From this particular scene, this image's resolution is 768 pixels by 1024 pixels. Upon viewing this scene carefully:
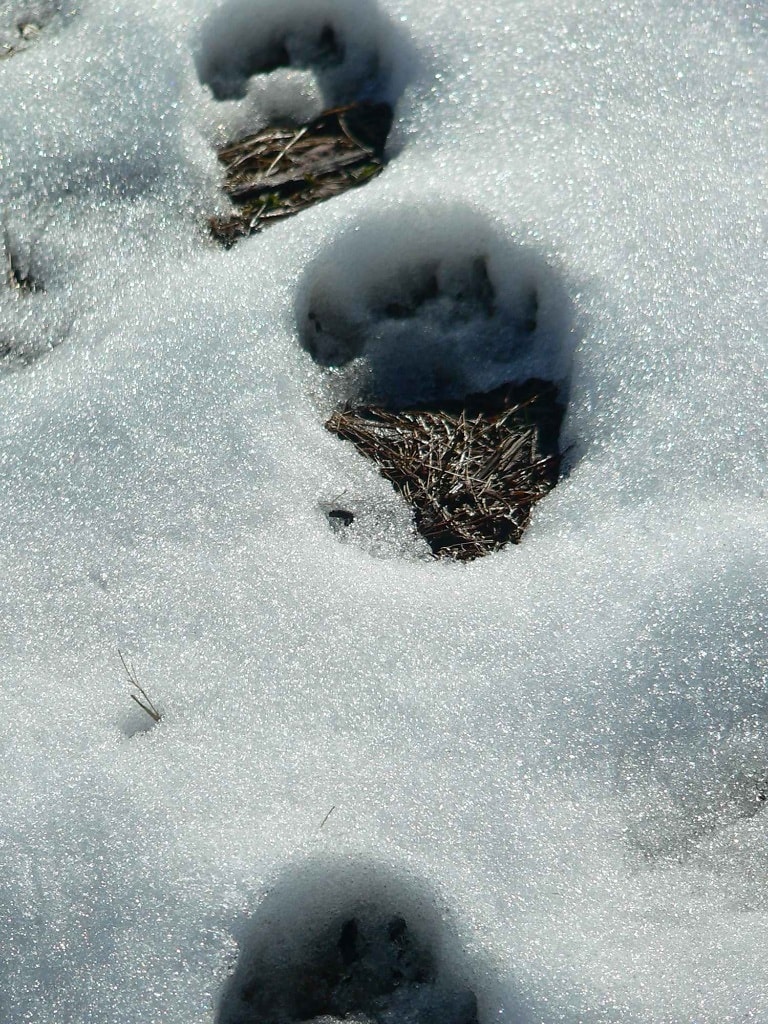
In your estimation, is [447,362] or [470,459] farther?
[447,362]

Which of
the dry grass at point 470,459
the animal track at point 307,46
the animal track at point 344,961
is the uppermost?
the animal track at point 307,46

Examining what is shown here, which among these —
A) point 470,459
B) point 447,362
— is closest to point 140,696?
point 470,459

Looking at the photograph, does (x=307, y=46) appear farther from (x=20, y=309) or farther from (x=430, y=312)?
(x=20, y=309)

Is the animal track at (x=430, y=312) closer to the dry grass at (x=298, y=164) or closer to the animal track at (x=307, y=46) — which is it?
the dry grass at (x=298, y=164)

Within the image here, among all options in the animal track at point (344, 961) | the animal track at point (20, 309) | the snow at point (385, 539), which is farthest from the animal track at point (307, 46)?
the animal track at point (344, 961)

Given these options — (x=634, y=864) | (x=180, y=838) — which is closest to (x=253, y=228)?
(x=180, y=838)

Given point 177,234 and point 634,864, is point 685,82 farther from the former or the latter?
point 634,864

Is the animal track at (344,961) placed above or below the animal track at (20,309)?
below
